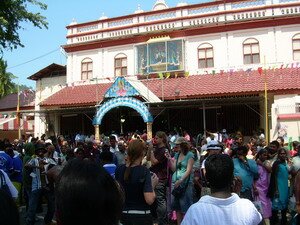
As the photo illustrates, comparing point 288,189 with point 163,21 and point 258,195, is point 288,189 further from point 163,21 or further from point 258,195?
point 163,21

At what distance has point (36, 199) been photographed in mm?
8039

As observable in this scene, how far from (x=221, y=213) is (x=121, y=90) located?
728 inches

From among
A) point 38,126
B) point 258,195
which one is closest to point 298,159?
point 258,195

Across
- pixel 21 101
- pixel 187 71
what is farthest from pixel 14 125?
pixel 187 71

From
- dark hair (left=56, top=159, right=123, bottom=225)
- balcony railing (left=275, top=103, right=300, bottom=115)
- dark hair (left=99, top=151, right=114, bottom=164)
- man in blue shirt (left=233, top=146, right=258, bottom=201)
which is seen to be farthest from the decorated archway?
dark hair (left=56, top=159, right=123, bottom=225)

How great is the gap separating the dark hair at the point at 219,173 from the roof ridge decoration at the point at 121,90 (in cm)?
1767

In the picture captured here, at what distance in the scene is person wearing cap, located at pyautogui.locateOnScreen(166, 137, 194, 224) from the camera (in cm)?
699

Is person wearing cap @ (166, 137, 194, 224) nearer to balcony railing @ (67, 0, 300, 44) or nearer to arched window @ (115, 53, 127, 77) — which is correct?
balcony railing @ (67, 0, 300, 44)

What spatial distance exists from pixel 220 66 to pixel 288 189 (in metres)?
16.0

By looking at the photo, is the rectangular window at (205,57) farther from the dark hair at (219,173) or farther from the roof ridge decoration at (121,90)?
the dark hair at (219,173)

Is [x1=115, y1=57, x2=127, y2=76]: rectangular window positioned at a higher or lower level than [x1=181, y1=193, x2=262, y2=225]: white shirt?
higher

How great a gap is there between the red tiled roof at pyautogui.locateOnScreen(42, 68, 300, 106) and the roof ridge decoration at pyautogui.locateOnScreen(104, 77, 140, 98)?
Result: 1.79 metres

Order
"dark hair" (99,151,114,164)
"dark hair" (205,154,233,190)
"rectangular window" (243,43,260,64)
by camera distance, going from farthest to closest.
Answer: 1. "rectangular window" (243,43,260,64)
2. "dark hair" (99,151,114,164)
3. "dark hair" (205,154,233,190)

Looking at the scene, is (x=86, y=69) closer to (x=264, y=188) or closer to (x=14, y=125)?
(x=14, y=125)
